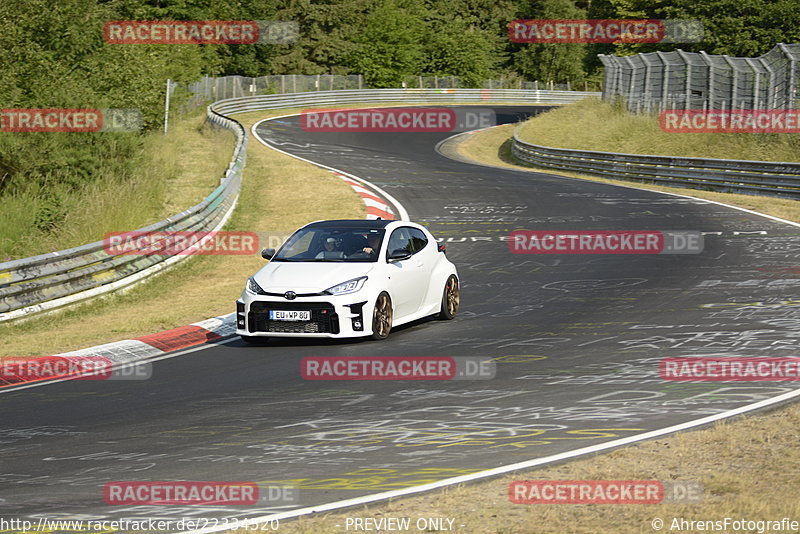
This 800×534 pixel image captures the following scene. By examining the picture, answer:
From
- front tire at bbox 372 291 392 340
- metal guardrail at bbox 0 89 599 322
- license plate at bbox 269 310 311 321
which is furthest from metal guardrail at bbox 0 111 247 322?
front tire at bbox 372 291 392 340

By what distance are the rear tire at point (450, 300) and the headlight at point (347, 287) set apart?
1.97m

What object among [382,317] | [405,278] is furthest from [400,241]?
[382,317]

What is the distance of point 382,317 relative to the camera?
1331 cm

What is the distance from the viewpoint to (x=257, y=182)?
32.4 meters

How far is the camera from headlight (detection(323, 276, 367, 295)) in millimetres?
12961

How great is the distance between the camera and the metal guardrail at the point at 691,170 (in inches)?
1183

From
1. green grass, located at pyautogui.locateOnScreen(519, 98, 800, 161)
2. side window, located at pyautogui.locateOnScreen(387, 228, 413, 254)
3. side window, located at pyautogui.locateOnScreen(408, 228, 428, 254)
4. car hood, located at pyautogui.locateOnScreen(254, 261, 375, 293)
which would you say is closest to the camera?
car hood, located at pyautogui.locateOnScreen(254, 261, 375, 293)

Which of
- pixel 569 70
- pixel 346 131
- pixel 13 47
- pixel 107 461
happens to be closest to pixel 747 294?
pixel 107 461

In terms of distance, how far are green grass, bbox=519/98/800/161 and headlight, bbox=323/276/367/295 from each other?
1060 inches

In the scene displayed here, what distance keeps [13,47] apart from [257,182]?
9.71 m

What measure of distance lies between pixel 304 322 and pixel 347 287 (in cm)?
66

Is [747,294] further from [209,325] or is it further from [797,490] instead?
[797,490]

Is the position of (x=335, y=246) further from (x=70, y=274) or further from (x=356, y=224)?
(x=70, y=274)

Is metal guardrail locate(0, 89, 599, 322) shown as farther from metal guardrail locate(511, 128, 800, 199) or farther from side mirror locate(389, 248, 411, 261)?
metal guardrail locate(511, 128, 800, 199)
